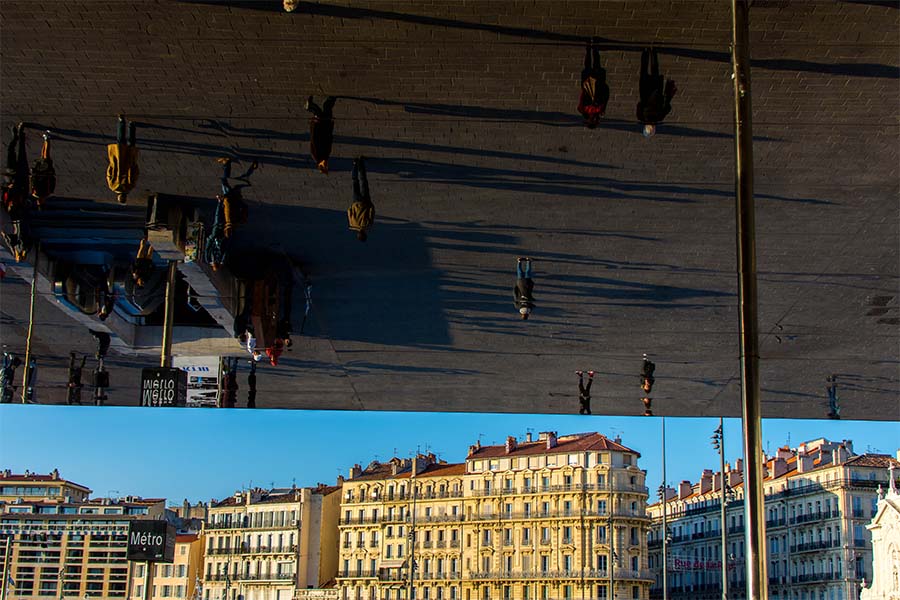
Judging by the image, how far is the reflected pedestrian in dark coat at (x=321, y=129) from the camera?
35.7ft

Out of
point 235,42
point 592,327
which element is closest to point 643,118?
point 235,42

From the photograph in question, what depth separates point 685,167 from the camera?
12.6m

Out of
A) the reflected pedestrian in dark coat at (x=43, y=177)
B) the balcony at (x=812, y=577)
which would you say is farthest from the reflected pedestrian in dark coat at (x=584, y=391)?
the balcony at (x=812, y=577)

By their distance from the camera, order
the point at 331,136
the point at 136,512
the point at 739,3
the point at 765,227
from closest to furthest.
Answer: the point at 739,3
the point at 331,136
the point at 765,227
the point at 136,512

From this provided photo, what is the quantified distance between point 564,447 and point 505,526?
24.7 ft

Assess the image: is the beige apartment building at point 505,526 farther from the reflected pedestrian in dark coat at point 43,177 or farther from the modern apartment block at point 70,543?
the reflected pedestrian in dark coat at point 43,177

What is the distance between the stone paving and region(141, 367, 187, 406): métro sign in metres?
2.32

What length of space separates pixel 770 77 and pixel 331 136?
4.10 metres

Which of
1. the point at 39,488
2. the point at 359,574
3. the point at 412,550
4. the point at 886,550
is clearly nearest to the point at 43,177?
the point at 886,550

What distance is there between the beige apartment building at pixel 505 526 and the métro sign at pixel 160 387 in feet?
224

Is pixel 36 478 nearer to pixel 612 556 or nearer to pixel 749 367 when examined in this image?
pixel 612 556

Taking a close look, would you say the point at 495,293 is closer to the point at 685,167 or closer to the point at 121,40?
the point at 685,167

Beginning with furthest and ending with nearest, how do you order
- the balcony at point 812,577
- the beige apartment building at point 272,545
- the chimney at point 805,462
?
the beige apartment building at point 272,545, the chimney at point 805,462, the balcony at point 812,577

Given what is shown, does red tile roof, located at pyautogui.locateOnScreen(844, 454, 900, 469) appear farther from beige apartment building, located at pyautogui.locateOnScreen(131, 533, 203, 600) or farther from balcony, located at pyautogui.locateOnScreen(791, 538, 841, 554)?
beige apartment building, located at pyautogui.locateOnScreen(131, 533, 203, 600)
